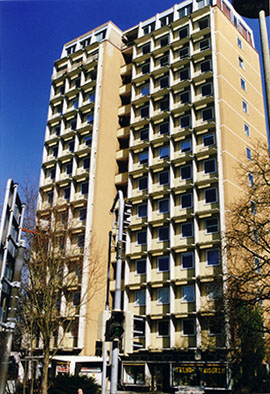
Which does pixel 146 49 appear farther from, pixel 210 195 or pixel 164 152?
pixel 210 195

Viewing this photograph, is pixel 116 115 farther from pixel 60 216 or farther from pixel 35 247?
pixel 35 247

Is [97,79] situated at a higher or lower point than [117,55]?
lower

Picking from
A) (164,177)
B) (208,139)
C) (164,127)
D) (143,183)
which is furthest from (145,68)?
(164,177)

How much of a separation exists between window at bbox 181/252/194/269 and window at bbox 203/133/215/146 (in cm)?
1068

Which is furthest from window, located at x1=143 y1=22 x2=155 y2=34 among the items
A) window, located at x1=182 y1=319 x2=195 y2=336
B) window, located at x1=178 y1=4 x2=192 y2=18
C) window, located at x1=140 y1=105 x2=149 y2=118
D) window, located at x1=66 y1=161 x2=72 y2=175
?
window, located at x1=182 y1=319 x2=195 y2=336

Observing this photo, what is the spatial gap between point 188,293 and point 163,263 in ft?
13.2

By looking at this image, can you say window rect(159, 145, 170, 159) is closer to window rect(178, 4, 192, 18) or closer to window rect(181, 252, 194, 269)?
window rect(181, 252, 194, 269)

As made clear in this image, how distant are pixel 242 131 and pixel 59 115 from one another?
74.6 ft

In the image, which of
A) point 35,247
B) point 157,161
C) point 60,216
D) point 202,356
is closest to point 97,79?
point 157,161

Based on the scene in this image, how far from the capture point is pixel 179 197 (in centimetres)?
4288

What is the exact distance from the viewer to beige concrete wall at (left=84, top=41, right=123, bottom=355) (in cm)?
4228

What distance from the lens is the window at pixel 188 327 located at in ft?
122

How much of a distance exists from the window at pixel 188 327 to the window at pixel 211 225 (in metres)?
7.74

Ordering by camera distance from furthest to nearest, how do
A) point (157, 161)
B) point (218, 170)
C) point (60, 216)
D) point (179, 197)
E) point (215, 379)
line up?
point (157, 161)
point (179, 197)
point (218, 170)
point (215, 379)
point (60, 216)
